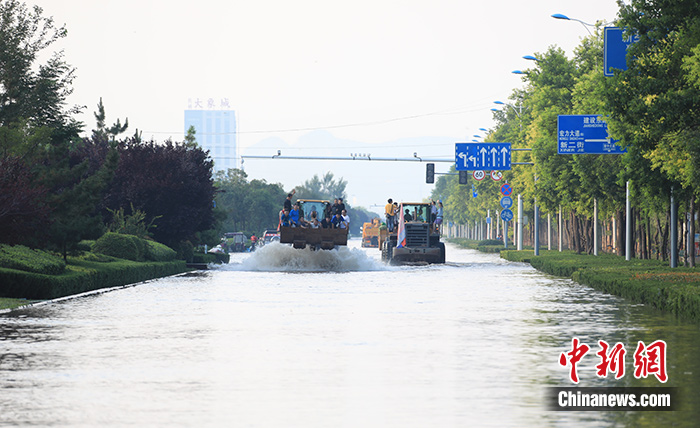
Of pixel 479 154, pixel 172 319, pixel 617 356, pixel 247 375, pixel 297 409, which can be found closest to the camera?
pixel 297 409

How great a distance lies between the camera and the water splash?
161ft

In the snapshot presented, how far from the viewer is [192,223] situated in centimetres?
5041

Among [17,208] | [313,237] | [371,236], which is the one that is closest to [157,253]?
[313,237]

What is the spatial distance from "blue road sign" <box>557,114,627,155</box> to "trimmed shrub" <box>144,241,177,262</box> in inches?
642

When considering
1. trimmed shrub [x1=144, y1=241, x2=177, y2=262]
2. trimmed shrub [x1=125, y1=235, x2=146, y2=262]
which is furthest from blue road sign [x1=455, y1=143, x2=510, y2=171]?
trimmed shrub [x1=125, y1=235, x2=146, y2=262]

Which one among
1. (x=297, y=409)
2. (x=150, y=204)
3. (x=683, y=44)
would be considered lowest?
(x=297, y=409)

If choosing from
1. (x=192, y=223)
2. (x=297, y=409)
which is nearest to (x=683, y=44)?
(x=297, y=409)

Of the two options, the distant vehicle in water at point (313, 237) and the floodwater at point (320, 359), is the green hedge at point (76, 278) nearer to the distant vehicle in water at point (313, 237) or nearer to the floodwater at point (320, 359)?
the floodwater at point (320, 359)

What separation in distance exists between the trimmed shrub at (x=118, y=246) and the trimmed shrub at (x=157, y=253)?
204 cm

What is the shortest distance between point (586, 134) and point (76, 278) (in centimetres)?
2355

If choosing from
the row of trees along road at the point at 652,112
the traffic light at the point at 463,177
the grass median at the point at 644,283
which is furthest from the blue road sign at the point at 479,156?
the grass median at the point at 644,283

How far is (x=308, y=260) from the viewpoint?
49406 millimetres

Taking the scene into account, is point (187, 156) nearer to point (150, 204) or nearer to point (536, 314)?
point (150, 204)

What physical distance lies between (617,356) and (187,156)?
39.1 metres
